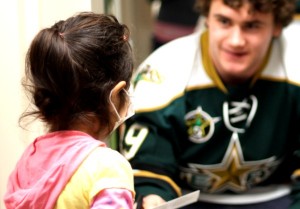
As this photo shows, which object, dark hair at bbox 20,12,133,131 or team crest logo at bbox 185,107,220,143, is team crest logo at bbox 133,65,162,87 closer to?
team crest logo at bbox 185,107,220,143

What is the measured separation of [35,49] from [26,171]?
179 mm

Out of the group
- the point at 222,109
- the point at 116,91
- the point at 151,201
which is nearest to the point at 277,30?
the point at 222,109

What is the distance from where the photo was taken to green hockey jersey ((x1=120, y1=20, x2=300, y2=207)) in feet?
4.00

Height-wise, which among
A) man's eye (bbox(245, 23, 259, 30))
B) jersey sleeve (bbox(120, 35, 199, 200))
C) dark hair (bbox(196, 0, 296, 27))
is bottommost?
Answer: jersey sleeve (bbox(120, 35, 199, 200))

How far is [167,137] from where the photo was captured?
1.23 metres

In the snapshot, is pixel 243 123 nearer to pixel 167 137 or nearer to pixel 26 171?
pixel 167 137

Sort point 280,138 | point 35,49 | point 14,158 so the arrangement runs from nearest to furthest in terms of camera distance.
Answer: point 35,49 < point 14,158 < point 280,138

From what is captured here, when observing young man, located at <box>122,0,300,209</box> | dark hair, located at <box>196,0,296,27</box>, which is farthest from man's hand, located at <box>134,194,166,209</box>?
dark hair, located at <box>196,0,296,27</box>

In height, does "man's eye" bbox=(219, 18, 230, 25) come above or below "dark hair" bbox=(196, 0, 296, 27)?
below

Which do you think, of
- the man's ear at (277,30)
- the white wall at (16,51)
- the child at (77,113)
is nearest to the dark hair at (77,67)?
the child at (77,113)

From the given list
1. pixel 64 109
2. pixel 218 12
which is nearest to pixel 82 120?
pixel 64 109

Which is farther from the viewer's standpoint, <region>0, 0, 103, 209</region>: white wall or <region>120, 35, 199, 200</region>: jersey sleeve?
<region>120, 35, 199, 200</region>: jersey sleeve

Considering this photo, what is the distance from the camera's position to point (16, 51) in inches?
43.9

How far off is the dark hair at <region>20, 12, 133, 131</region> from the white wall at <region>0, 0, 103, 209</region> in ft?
0.93
